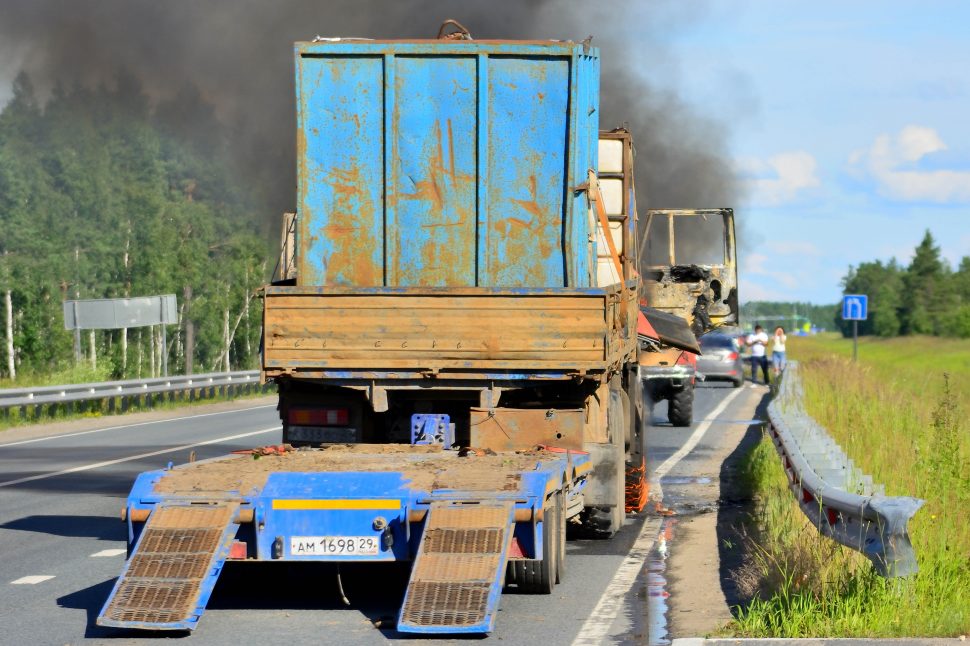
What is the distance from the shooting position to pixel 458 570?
7.44 m

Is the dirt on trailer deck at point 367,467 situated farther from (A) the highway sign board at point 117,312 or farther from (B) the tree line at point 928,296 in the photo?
(B) the tree line at point 928,296

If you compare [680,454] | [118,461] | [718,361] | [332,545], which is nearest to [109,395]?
[118,461]

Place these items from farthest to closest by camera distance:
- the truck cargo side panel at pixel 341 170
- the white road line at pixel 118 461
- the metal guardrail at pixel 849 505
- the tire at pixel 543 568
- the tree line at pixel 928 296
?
the tree line at pixel 928 296
the white road line at pixel 118 461
the truck cargo side panel at pixel 341 170
the tire at pixel 543 568
the metal guardrail at pixel 849 505

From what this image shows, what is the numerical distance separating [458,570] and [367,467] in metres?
1.46

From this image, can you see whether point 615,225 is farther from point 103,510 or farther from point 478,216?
point 103,510

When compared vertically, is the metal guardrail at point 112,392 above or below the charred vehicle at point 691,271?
below

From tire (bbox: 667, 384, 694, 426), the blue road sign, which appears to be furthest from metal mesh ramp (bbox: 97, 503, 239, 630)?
the blue road sign

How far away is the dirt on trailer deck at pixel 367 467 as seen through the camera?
8.14 metres

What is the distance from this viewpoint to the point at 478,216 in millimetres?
10250

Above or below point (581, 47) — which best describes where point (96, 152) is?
above

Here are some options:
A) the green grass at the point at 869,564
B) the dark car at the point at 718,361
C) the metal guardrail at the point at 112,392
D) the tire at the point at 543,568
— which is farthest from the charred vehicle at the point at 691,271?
the dark car at the point at 718,361

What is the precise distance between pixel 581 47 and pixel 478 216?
1350 millimetres

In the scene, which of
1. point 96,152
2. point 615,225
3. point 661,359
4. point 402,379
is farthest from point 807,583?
point 96,152

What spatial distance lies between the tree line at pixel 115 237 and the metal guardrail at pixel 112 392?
67.0 ft
